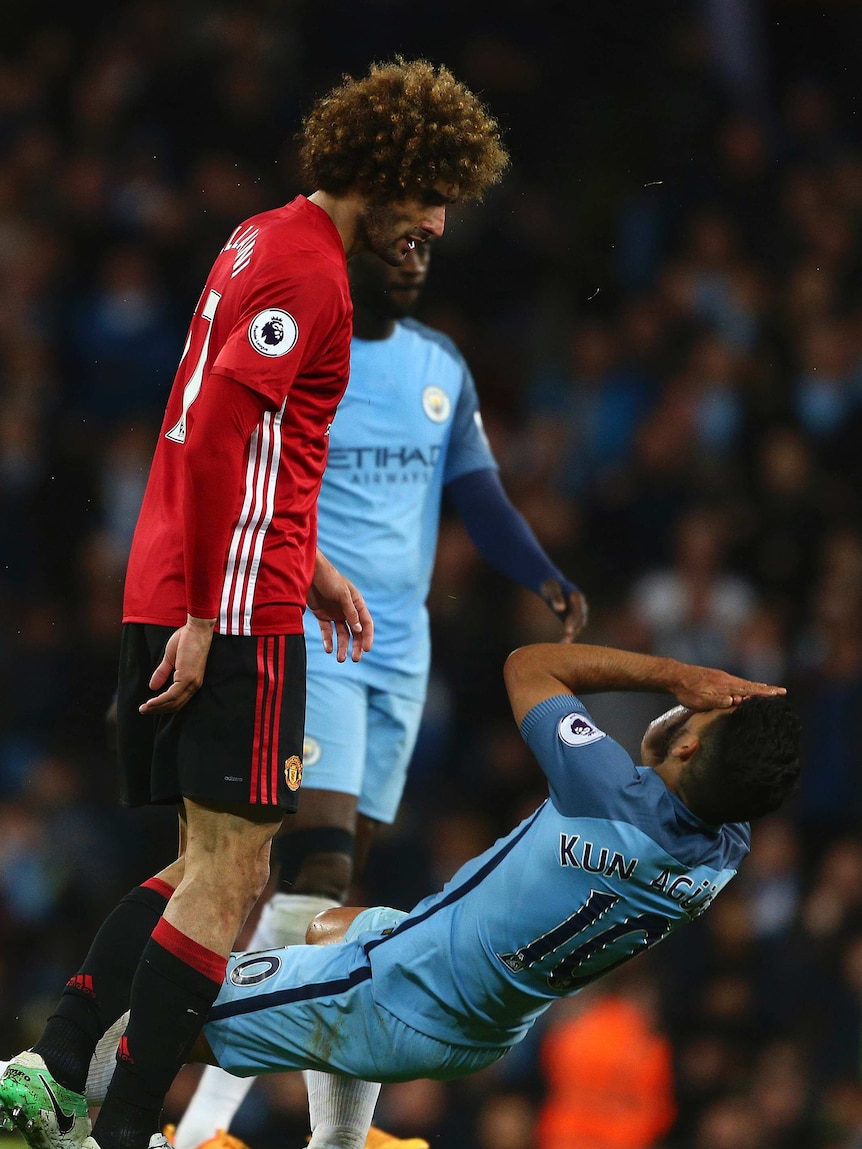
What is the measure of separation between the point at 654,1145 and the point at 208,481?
507 centimetres

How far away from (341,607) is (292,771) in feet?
2.25

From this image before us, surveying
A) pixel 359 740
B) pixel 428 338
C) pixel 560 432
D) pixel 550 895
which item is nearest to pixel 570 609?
pixel 359 740

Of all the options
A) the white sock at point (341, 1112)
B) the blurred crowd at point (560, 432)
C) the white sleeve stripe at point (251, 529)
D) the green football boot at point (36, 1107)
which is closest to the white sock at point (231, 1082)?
the white sock at point (341, 1112)

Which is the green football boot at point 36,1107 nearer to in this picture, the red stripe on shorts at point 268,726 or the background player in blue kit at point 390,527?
the red stripe on shorts at point 268,726

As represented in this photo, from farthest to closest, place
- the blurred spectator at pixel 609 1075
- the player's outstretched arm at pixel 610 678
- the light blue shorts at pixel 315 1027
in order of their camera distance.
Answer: the blurred spectator at pixel 609 1075 < the light blue shorts at pixel 315 1027 < the player's outstretched arm at pixel 610 678

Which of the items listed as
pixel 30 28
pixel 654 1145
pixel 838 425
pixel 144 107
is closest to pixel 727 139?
pixel 838 425

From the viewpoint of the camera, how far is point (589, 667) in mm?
3535

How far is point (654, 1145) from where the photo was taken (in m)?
7.11

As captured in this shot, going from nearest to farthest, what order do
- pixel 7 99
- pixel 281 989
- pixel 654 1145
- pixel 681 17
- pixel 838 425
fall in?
pixel 281 989 → pixel 654 1145 → pixel 838 425 → pixel 7 99 → pixel 681 17

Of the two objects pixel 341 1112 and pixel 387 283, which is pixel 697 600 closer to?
pixel 387 283

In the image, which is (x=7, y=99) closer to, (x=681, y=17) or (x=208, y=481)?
(x=681, y=17)

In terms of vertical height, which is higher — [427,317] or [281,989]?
[427,317]

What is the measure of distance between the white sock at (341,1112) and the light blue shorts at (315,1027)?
24 cm

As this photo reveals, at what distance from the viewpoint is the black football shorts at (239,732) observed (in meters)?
3.18
